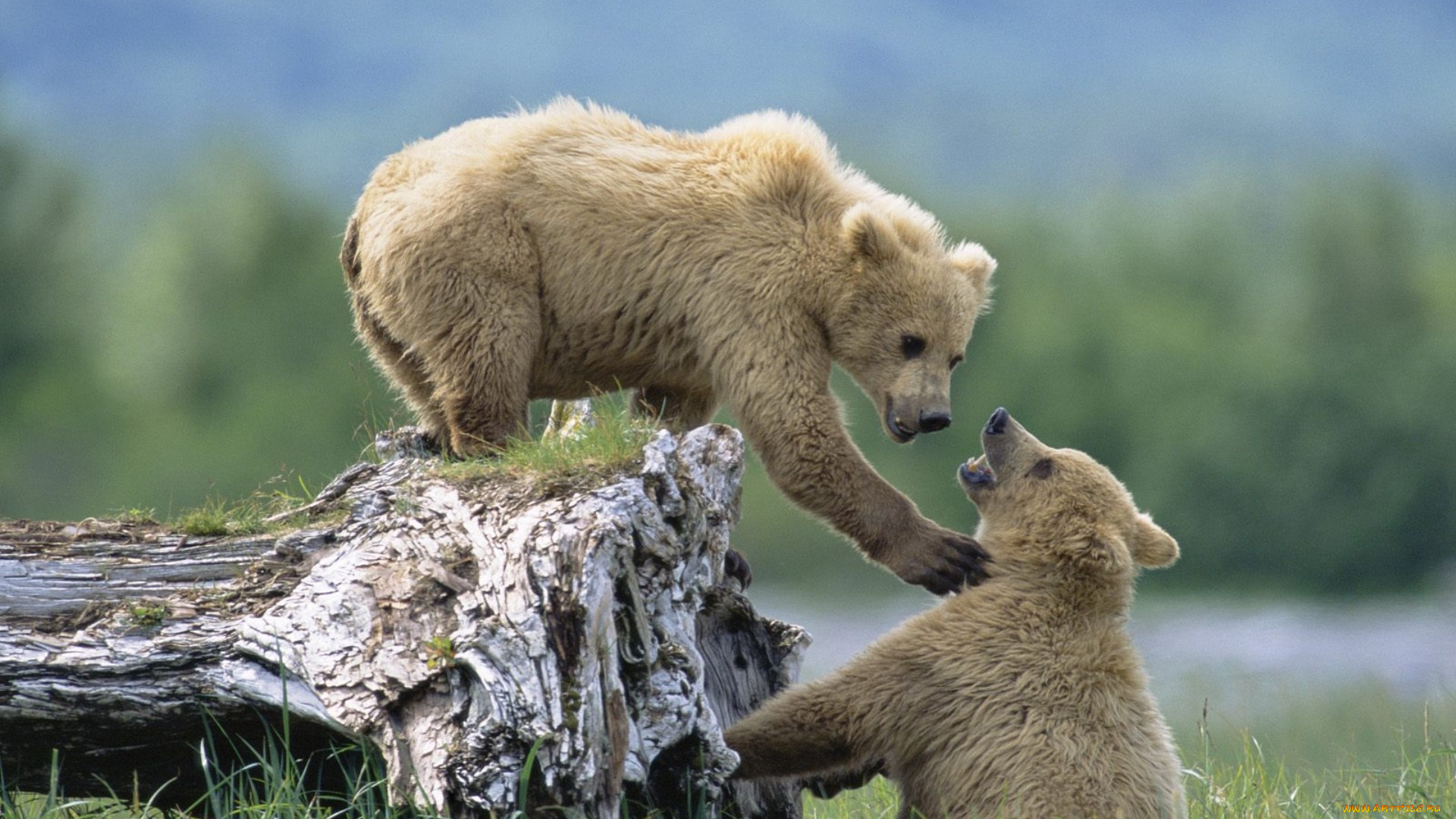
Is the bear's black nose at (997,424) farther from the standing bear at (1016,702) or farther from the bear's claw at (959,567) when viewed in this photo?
the bear's claw at (959,567)

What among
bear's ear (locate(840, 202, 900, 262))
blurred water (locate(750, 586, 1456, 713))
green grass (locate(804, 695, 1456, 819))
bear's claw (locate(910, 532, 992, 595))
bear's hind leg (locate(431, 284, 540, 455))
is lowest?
green grass (locate(804, 695, 1456, 819))

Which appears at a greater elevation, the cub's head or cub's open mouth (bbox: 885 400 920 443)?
cub's open mouth (bbox: 885 400 920 443)

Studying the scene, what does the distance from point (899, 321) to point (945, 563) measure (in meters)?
1.24

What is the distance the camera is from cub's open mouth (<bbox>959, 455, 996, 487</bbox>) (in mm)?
6969

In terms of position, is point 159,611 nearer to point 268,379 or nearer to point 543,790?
point 543,790

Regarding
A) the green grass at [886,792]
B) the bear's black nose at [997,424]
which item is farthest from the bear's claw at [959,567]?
the green grass at [886,792]

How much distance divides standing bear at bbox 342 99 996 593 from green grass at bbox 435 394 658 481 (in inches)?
34.9

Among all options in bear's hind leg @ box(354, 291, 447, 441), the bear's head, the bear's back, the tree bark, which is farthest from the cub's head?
bear's hind leg @ box(354, 291, 447, 441)

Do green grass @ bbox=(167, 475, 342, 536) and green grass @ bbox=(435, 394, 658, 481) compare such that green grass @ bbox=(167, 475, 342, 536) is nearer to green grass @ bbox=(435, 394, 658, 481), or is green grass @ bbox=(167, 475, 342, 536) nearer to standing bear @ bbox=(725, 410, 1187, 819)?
green grass @ bbox=(435, 394, 658, 481)

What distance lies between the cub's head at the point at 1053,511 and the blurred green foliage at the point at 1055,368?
34295 millimetres

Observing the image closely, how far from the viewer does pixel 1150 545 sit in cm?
685

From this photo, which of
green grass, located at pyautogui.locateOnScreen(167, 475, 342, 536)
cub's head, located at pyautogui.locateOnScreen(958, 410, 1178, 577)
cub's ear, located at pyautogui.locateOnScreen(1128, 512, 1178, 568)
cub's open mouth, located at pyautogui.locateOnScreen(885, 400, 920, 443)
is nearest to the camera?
green grass, located at pyautogui.locateOnScreen(167, 475, 342, 536)

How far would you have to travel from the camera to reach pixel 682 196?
736cm

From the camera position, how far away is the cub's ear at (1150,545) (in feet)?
22.5
